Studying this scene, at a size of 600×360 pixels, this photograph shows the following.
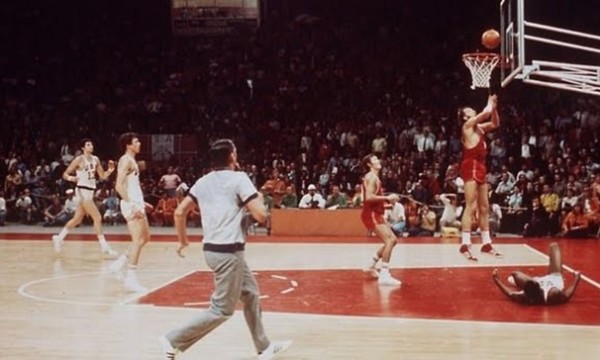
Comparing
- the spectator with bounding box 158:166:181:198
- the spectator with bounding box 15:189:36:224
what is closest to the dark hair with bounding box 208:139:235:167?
the spectator with bounding box 158:166:181:198

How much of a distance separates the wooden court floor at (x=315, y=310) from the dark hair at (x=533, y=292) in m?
0.17

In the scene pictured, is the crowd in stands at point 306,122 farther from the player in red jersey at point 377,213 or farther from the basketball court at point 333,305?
the player in red jersey at point 377,213

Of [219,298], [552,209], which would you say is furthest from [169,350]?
Answer: [552,209]

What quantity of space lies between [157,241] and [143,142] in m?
7.76

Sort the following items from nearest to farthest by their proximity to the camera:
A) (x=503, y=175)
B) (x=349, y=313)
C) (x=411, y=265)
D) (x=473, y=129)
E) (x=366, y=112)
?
(x=349, y=313) < (x=473, y=129) < (x=411, y=265) < (x=503, y=175) < (x=366, y=112)

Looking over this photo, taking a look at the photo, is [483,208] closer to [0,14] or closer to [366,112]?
[366,112]

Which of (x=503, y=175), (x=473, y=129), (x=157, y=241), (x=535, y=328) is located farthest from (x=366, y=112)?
(x=535, y=328)

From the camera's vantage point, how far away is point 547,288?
→ 8219 millimetres

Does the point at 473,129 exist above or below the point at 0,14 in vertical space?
below

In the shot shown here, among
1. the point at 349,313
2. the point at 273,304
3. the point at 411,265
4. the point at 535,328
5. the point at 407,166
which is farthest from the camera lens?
the point at 407,166

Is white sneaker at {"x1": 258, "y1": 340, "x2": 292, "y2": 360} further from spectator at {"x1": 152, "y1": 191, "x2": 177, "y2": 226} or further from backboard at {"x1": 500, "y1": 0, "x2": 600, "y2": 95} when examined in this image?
spectator at {"x1": 152, "y1": 191, "x2": 177, "y2": 226}

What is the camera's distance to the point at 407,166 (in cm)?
1934

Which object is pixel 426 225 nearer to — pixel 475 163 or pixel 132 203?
pixel 475 163

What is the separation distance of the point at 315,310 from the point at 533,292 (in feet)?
7.10
